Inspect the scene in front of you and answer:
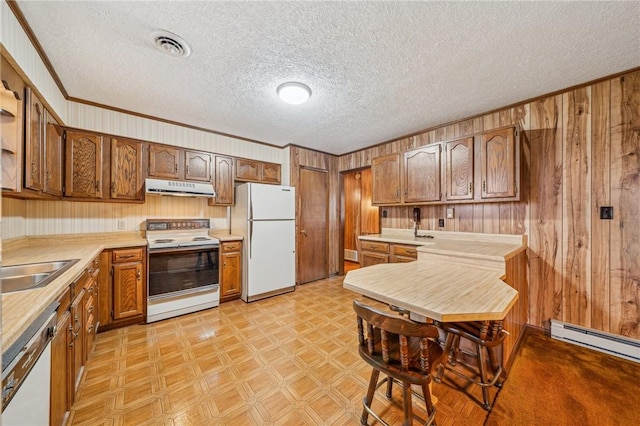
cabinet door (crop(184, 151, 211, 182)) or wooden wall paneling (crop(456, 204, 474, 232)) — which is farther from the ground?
cabinet door (crop(184, 151, 211, 182))

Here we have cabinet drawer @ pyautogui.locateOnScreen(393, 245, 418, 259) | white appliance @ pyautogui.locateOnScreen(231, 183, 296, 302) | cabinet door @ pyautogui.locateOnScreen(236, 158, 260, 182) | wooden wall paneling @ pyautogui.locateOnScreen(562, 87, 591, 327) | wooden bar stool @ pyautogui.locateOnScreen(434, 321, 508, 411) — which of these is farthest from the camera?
cabinet door @ pyautogui.locateOnScreen(236, 158, 260, 182)

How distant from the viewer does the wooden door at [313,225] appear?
167 inches

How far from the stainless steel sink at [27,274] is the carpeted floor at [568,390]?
2957mm

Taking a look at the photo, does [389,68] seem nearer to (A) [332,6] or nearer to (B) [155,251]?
(A) [332,6]

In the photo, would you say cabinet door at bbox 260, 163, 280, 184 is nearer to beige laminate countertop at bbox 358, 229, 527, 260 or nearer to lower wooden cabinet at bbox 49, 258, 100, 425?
beige laminate countertop at bbox 358, 229, 527, 260

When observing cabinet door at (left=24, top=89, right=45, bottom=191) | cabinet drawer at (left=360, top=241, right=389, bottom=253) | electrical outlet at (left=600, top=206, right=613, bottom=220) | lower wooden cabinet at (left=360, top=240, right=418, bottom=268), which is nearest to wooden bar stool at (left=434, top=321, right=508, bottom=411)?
lower wooden cabinet at (left=360, top=240, right=418, bottom=268)

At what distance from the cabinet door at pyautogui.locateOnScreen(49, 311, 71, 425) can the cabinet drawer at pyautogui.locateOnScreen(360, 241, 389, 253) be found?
9.94 ft

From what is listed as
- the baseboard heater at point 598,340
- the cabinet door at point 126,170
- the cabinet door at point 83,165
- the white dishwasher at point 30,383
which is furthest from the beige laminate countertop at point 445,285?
the cabinet door at point 83,165

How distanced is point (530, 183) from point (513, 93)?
965 millimetres

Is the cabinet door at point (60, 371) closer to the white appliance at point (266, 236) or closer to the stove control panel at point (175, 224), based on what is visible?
the stove control panel at point (175, 224)

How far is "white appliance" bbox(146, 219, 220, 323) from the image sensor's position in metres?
2.72

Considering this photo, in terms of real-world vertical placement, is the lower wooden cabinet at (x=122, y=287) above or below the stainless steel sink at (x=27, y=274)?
below

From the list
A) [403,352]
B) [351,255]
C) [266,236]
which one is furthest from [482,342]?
[351,255]

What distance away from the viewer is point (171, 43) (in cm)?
172
